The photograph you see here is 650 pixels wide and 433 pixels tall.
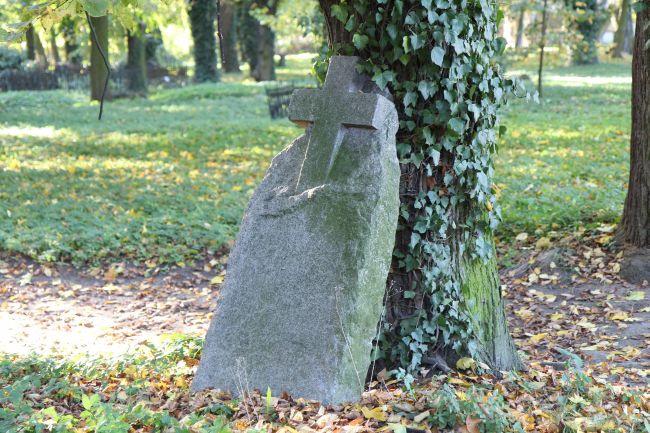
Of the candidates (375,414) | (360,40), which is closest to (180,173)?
(360,40)

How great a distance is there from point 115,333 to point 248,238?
2.67 m

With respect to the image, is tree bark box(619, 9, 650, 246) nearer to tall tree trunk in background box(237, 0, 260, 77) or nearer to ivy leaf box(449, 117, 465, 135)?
ivy leaf box(449, 117, 465, 135)

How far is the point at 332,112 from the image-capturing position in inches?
171

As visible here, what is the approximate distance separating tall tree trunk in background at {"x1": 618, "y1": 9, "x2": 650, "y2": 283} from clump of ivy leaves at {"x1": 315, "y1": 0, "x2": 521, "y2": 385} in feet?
9.43

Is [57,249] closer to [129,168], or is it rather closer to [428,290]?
[129,168]

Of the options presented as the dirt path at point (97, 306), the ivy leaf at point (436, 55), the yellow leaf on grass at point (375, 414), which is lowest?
the dirt path at point (97, 306)

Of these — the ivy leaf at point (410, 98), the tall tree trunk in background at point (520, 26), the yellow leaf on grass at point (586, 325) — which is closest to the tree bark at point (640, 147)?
the yellow leaf on grass at point (586, 325)

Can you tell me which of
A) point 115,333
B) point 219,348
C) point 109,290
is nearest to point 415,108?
point 219,348

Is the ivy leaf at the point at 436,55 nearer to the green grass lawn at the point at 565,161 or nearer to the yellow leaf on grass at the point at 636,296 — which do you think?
the yellow leaf on grass at the point at 636,296

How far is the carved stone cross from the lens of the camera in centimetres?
423

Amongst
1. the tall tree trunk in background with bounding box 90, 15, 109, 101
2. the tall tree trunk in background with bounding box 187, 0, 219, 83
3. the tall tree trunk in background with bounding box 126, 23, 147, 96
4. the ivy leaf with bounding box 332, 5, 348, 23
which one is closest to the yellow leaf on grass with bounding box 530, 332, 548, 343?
the ivy leaf with bounding box 332, 5, 348, 23

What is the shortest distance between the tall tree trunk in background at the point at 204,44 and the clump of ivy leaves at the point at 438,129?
2794 centimetres

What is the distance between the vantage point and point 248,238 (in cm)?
436

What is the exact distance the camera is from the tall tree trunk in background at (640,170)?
7.03 meters
